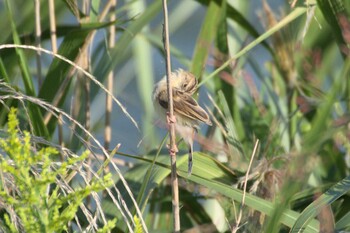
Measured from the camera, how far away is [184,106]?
7.67 ft

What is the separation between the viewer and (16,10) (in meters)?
3.20

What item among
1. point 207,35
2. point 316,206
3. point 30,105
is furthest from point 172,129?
point 207,35

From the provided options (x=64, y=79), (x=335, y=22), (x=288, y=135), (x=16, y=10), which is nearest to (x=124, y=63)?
(x=16, y=10)

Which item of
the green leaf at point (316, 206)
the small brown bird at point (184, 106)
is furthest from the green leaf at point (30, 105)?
the green leaf at point (316, 206)

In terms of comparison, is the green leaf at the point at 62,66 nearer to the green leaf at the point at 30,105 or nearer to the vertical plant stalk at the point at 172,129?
the green leaf at the point at 30,105

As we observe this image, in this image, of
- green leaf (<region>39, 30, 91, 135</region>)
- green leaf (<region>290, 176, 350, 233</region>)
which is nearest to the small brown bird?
green leaf (<region>39, 30, 91, 135</region>)

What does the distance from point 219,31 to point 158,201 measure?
0.63 metres

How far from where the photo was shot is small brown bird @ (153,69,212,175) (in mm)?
2316

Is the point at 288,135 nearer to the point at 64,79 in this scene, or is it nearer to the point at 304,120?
the point at 304,120

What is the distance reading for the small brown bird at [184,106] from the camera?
7.60 feet

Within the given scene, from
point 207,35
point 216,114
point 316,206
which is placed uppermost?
point 207,35

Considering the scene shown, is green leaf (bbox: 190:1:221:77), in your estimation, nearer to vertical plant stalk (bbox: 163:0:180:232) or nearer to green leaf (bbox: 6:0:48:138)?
green leaf (bbox: 6:0:48:138)

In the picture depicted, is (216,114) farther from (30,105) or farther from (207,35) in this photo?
→ (30,105)

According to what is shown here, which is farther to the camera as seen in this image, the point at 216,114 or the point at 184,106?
the point at 216,114
